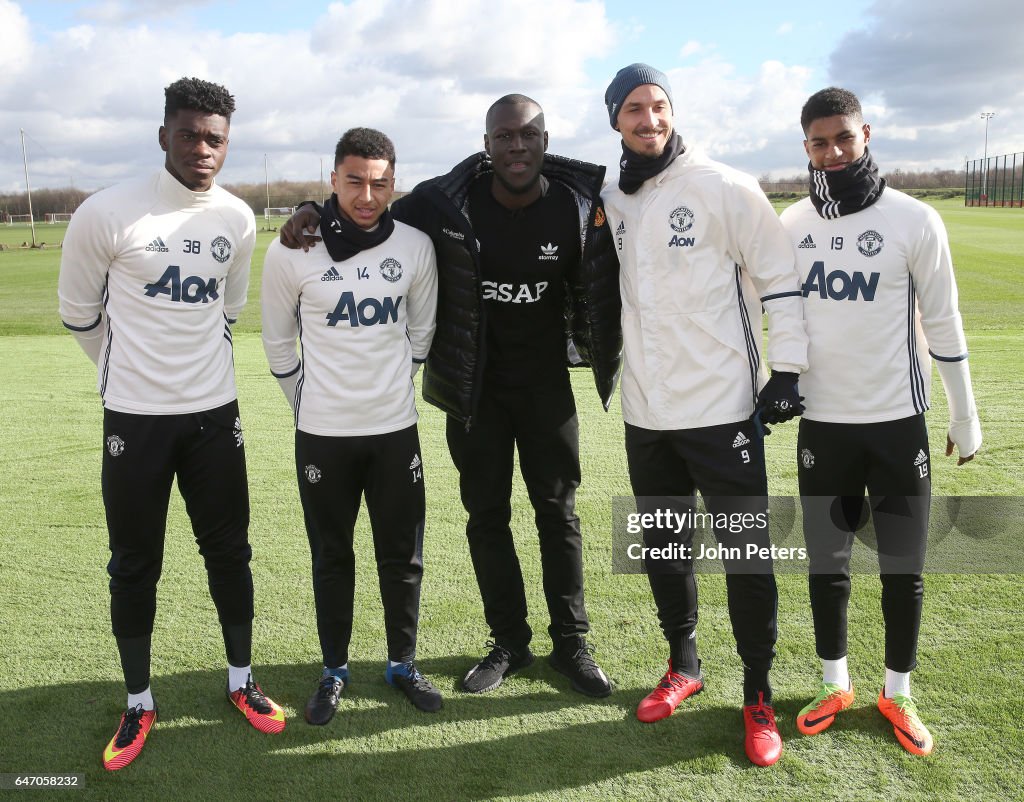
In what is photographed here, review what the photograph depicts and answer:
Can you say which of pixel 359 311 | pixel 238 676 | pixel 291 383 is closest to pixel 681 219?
pixel 359 311

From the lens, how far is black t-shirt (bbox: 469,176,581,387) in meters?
3.34

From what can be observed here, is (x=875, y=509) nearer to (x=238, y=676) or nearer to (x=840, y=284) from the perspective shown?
(x=840, y=284)

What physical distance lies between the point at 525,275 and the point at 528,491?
3.01 feet

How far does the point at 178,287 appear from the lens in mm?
3018

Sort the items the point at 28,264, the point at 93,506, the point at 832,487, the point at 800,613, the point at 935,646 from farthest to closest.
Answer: the point at 28,264, the point at 93,506, the point at 800,613, the point at 935,646, the point at 832,487

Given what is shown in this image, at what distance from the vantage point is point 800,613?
4.00 meters

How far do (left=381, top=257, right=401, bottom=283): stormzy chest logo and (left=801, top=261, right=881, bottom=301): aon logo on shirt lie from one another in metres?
1.47

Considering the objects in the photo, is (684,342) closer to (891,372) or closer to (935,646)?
(891,372)

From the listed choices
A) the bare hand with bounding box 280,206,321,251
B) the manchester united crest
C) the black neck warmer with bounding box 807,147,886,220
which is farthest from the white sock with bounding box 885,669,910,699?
the bare hand with bounding box 280,206,321,251

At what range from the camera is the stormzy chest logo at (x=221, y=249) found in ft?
10.2

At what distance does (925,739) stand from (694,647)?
860 millimetres

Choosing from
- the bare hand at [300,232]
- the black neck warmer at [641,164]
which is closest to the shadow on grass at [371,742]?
the bare hand at [300,232]

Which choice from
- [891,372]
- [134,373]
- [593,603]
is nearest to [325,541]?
[134,373]

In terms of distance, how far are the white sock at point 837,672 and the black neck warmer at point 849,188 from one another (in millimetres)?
1661
